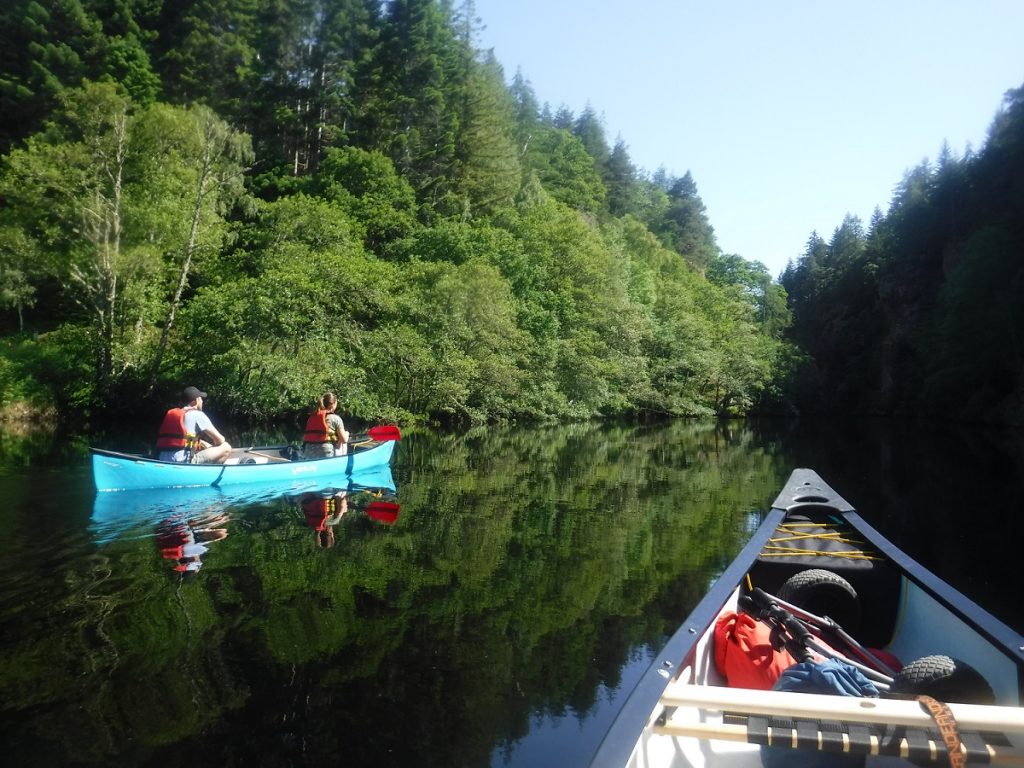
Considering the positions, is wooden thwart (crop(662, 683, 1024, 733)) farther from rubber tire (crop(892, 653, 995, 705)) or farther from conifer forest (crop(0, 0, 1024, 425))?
conifer forest (crop(0, 0, 1024, 425))

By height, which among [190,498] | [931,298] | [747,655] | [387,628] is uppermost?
[931,298]

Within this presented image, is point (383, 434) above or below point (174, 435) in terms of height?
below

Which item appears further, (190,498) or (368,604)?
(190,498)

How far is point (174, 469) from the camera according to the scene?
10398 mm

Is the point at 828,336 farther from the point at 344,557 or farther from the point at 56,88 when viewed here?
the point at 344,557

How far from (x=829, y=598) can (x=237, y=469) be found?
9033 mm

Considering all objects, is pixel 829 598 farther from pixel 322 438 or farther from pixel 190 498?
pixel 322 438

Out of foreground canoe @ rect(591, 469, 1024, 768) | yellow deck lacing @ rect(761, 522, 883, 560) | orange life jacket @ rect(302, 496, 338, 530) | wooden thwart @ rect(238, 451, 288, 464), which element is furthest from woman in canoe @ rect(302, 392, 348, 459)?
foreground canoe @ rect(591, 469, 1024, 768)

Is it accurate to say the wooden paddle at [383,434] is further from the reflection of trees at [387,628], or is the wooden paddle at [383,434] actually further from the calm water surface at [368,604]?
the reflection of trees at [387,628]

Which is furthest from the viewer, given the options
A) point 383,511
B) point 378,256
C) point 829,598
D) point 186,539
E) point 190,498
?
point 378,256

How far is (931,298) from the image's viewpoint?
151ft

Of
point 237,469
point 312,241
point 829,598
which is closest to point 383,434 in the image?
point 237,469

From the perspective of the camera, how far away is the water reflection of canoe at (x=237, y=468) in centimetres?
979

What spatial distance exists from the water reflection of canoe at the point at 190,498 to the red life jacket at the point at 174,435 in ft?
2.20
